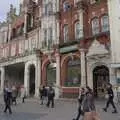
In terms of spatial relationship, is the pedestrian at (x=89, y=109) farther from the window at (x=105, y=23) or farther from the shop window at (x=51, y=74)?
the shop window at (x=51, y=74)

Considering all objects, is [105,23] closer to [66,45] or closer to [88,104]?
[66,45]

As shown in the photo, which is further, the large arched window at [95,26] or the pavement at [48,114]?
the large arched window at [95,26]

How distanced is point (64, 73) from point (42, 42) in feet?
20.0

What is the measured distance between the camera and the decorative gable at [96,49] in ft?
80.9

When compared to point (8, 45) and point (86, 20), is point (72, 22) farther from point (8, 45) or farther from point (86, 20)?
point (8, 45)

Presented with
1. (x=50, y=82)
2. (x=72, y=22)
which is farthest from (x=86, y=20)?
(x=50, y=82)

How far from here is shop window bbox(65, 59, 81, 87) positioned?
2730 centimetres

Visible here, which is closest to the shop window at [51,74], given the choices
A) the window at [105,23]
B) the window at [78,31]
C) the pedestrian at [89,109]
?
the window at [78,31]

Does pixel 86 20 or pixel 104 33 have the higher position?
pixel 86 20

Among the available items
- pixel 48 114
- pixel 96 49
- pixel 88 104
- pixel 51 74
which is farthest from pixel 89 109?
pixel 51 74

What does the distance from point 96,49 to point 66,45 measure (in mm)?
4328

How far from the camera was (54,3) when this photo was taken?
105ft

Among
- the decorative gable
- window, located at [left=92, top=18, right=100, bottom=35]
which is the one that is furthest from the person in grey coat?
window, located at [left=92, top=18, right=100, bottom=35]

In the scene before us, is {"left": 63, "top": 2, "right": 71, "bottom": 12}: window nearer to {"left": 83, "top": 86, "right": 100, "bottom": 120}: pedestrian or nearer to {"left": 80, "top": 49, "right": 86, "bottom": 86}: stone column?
{"left": 80, "top": 49, "right": 86, "bottom": 86}: stone column
